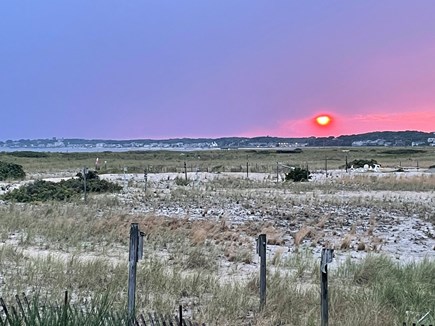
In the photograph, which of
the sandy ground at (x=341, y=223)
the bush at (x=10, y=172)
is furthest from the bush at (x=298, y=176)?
the bush at (x=10, y=172)

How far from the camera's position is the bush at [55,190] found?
21578 millimetres

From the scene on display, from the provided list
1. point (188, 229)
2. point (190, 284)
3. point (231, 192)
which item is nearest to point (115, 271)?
point (190, 284)

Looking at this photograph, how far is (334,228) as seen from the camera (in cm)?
1567

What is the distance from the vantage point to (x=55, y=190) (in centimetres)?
2331

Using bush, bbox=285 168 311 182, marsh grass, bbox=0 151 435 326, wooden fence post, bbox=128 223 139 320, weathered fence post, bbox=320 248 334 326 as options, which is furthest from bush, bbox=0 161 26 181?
weathered fence post, bbox=320 248 334 326

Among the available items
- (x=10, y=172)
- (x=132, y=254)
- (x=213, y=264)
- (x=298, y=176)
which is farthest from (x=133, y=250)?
(x=10, y=172)

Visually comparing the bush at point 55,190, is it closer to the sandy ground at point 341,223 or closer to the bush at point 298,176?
the sandy ground at point 341,223

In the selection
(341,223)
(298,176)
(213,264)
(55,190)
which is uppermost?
(55,190)

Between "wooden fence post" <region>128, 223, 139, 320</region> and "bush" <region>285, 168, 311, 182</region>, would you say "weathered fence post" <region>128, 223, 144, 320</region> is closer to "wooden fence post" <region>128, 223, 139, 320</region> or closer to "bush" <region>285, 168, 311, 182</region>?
"wooden fence post" <region>128, 223, 139, 320</region>

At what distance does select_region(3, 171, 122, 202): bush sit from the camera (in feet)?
70.8

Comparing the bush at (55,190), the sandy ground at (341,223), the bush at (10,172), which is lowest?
the sandy ground at (341,223)

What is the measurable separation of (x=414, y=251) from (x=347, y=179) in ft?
79.1

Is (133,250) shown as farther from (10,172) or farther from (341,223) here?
(10,172)

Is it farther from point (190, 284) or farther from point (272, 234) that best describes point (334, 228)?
point (190, 284)
